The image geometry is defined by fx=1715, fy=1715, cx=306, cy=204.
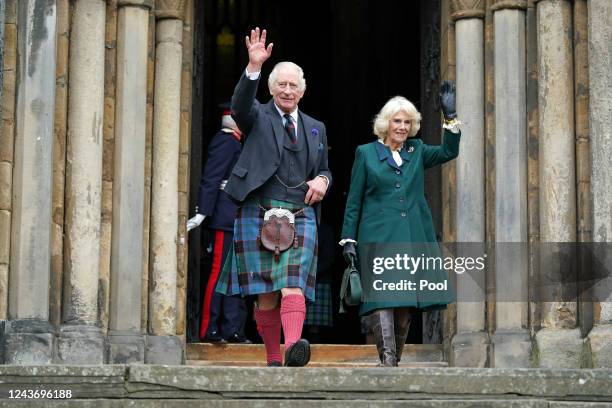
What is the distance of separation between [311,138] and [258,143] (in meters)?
0.33

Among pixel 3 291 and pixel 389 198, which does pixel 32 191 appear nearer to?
pixel 3 291

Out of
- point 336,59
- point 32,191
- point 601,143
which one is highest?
point 336,59

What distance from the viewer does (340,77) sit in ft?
57.9

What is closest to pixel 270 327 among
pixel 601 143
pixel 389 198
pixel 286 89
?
pixel 389 198

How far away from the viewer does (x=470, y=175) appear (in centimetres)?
1201

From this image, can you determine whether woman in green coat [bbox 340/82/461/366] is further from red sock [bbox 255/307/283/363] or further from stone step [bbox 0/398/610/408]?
stone step [bbox 0/398/610/408]

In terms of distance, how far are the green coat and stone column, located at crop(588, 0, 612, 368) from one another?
175 cm

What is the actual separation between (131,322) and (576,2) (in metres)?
3.73

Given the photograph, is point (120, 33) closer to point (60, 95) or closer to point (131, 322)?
point (60, 95)

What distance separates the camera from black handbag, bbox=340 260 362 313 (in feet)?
→ 31.4

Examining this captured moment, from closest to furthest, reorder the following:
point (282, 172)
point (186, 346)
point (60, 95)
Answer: point (282, 172), point (60, 95), point (186, 346)

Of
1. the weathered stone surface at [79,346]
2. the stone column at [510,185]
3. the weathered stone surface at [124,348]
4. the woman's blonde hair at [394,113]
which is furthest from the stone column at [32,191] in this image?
the stone column at [510,185]

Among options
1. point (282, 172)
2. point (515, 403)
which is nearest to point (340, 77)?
point (282, 172)

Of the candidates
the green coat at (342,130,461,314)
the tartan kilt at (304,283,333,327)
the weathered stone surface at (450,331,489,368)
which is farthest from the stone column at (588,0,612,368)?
the tartan kilt at (304,283,333,327)
